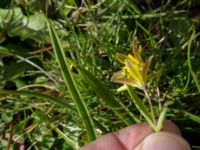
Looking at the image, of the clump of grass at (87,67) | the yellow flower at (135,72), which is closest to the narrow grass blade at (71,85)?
the clump of grass at (87,67)

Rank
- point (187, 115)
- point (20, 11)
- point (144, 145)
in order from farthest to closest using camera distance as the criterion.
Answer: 1. point (20, 11)
2. point (187, 115)
3. point (144, 145)

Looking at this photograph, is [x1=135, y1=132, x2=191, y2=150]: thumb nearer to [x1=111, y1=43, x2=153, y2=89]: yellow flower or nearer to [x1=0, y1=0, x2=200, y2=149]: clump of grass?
[x1=111, y1=43, x2=153, y2=89]: yellow flower

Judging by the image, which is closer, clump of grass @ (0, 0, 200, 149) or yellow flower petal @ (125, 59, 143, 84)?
yellow flower petal @ (125, 59, 143, 84)

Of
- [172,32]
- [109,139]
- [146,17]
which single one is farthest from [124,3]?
[109,139]

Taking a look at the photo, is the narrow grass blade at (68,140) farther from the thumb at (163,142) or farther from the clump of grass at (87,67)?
the thumb at (163,142)

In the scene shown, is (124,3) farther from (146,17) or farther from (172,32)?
(172,32)

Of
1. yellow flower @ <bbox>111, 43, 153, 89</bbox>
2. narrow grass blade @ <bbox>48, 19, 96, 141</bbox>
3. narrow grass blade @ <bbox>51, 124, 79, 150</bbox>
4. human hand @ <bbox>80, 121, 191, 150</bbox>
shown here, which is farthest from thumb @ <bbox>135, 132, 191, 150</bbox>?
narrow grass blade @ <bbox>51, 124, 79, 150</bbox>
